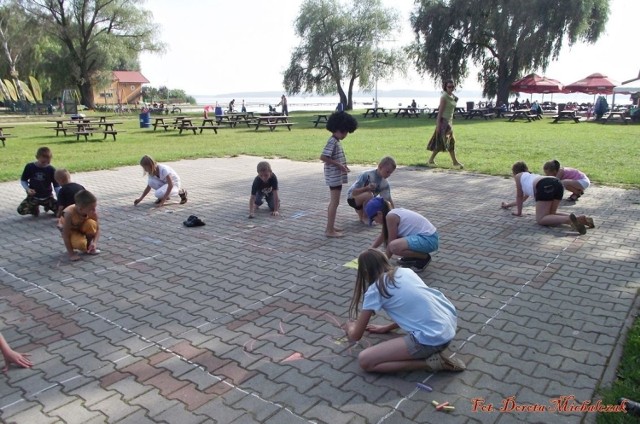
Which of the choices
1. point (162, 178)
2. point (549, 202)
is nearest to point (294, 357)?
point (549, 202)

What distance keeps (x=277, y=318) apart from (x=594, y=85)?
1334 inches

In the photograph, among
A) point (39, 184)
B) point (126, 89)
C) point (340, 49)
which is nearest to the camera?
point (39, 184)

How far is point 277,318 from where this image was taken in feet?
13.8

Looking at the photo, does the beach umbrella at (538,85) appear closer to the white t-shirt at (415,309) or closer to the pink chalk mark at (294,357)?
the white t-shirt at (415,309)

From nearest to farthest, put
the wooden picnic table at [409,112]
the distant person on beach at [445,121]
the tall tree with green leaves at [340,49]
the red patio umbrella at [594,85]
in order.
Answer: the distant person on beach at [445,121] < the red patio umbrella at [594,85] < the wooden picnic table at [409,112] < the tall tree with green leaves at [340,49]

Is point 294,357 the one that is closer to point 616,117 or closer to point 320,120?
point 320,120

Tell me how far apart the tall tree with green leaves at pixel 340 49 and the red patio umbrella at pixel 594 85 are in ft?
58.3

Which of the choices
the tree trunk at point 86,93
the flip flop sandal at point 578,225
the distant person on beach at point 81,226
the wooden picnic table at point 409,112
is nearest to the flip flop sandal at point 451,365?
the flip flop sandal at point 578,225

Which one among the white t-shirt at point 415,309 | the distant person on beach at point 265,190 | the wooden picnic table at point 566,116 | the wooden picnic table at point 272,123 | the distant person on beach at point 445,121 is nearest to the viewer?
the white t-shirt at point 415,309

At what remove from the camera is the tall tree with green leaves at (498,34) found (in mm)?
31109

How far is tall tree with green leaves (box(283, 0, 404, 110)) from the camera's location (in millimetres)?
44844

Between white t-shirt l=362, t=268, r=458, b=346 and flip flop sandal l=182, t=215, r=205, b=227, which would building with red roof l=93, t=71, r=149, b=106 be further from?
white t-shirt l=362, t=268, r=458, b=346

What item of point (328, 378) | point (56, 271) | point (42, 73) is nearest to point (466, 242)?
point (328, 378)

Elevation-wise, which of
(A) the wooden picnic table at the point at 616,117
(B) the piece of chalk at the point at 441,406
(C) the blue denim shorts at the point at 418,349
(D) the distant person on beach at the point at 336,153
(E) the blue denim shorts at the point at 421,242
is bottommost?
(B) the piece of chalk at the point at 441,406
